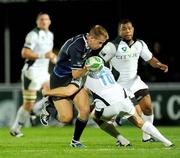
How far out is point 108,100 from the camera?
13.2 meters

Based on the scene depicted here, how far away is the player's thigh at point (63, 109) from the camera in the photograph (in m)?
14.4

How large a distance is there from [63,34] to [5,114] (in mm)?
3985

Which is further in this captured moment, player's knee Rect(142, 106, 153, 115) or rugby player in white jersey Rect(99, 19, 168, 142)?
player's knee Rect(142, 106, 153, 115)

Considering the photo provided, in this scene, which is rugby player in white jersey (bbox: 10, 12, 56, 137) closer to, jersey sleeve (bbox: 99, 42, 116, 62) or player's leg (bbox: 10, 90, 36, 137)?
player's leg (bbox: 10, 90, 36, 137)

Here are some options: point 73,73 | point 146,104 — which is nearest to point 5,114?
point 146,104

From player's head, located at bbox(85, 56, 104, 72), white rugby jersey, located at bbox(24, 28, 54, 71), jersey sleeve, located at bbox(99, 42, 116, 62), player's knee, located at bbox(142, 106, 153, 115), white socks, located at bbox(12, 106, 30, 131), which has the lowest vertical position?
white socks, located at bbox(12, 106, 30, 131)

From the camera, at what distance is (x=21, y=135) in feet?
57.2

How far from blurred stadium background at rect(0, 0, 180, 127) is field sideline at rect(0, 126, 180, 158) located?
3853 mm

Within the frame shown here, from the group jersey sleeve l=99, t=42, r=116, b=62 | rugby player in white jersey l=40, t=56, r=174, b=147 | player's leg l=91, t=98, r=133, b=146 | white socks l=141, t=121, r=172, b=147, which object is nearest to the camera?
white socks l=141, t=121, r=172, b=147

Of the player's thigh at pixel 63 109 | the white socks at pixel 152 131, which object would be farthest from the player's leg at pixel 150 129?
the player's thigh at pixel 63 109

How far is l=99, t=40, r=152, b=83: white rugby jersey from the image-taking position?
1520 cm

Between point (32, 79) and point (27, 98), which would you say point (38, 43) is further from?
point (27, 98)

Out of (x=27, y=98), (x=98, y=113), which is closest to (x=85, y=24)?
(x=27, y=98)

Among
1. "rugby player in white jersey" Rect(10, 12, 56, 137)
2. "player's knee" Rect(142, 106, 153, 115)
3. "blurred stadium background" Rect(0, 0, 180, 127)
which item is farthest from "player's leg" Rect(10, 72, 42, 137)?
"blurred stadium background" Rect(0, 0, 180, 127)
